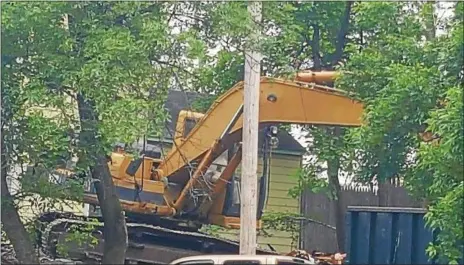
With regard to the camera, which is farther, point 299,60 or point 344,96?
point 299,60

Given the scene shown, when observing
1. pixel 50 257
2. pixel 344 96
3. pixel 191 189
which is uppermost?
pixel 344 96

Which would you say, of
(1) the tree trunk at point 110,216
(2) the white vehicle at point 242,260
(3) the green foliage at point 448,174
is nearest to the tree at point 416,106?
(3) the green foliage at point 448,174

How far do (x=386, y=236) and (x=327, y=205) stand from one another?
9.07 meters

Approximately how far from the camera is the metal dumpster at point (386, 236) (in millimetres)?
11117

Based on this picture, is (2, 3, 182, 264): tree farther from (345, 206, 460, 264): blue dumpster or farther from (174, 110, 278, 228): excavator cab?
(174, 110, 278, 228): excavator cab

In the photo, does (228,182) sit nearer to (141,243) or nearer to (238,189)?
(238,189)

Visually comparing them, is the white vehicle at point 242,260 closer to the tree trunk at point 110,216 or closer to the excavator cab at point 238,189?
the tree trunk at point 110,216

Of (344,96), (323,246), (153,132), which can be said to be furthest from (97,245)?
(323,246)

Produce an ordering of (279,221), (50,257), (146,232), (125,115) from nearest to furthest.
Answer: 1. (125,115)
2. (50,257)
3. (146,232)
4. (279,221)

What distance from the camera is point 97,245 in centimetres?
1345

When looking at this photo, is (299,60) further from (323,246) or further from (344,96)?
(323,246)

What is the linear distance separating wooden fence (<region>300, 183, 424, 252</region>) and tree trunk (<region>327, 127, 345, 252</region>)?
2.01ft

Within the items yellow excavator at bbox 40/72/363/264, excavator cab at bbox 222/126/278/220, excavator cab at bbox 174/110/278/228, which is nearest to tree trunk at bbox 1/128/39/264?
yellow excavator at bbox 40/72/363/264

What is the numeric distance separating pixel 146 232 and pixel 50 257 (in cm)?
165
